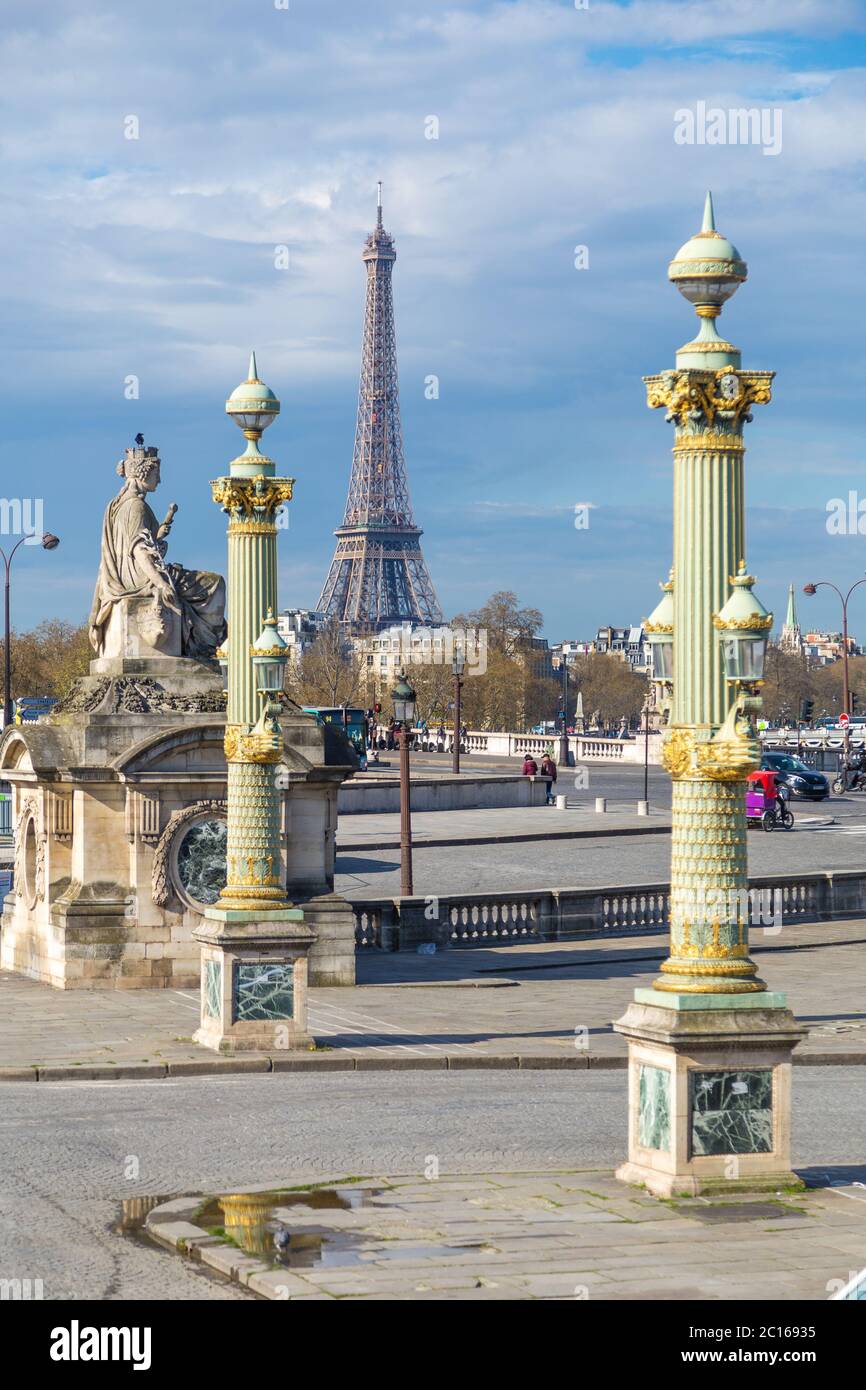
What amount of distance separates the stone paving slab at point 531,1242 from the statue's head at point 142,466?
1636 centimetres

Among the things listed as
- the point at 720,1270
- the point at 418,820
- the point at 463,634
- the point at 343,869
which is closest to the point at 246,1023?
the point at 720,1270

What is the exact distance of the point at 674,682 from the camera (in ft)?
46.1

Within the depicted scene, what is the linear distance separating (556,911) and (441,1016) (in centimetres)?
989

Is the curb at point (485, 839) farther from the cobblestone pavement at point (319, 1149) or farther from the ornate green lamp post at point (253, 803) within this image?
the cobblestone pavement at point (319, 1149)

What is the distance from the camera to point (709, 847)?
13750 mm

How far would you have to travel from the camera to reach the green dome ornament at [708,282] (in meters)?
14.1

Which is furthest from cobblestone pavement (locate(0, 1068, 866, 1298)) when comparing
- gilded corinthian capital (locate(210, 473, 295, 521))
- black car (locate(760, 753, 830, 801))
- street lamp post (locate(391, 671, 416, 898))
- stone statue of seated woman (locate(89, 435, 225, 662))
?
black car (locate(760, 753, 830, 801))

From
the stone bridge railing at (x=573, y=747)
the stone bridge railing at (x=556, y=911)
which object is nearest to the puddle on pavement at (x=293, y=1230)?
the stone bridge railing at (x=556, y=911)

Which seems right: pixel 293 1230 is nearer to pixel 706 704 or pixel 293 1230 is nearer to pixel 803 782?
pixel 706 704

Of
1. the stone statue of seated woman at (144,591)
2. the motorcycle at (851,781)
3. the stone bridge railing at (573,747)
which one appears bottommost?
the motorcycle at (851,781)

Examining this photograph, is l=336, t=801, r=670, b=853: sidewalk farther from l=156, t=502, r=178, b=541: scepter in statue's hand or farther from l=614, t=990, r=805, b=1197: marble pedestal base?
l=614, t=990, r=805, b=1197: marble pedestal base

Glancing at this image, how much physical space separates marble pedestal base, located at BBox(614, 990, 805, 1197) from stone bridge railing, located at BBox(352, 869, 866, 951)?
17.1 m
